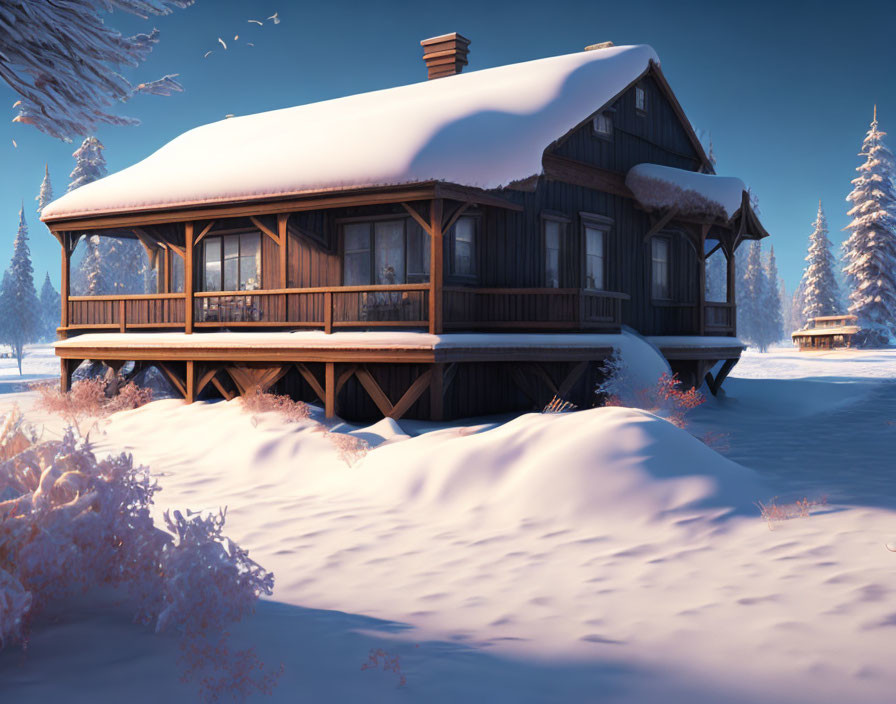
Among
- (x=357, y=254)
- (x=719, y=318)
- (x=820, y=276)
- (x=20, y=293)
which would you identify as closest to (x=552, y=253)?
(x=357, y=254)

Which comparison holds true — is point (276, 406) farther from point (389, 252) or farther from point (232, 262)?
point (232, 262)

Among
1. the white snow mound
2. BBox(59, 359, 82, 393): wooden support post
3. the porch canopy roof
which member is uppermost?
the porch canopy roof

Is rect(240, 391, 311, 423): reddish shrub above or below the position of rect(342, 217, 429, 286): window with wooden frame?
below

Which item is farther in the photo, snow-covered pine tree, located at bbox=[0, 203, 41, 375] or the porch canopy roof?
snow-covered pine tree, located at bbox=[0, 203, 41, 375]

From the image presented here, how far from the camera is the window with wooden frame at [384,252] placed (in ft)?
57.9

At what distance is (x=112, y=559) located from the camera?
5496 mm

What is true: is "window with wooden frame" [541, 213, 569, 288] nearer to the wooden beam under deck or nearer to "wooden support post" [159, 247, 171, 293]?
the wooden beam under deck

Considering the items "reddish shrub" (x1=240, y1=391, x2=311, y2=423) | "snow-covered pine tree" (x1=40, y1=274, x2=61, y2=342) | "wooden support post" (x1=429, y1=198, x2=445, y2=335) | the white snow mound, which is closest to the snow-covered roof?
"wooden support post" (x1=429, y1=198, x2=445, y2=335)

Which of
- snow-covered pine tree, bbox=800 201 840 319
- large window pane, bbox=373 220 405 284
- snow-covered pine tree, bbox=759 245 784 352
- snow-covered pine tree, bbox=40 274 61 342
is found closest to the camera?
large window pane, bbox=373 220 405 284

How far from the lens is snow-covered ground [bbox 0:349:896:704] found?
16.3 feet

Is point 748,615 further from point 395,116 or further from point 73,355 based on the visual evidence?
point 73,355

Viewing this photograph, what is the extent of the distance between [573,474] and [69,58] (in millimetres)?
6629

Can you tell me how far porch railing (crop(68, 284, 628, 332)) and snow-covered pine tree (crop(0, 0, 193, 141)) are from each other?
27.9 ft

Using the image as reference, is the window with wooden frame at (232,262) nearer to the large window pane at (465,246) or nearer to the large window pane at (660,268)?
the large window pane at (465,246)
